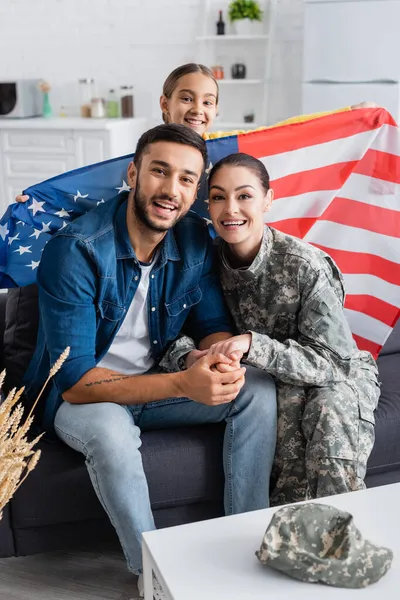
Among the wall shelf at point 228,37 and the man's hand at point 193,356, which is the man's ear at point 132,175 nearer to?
the man's hand at point 193,356

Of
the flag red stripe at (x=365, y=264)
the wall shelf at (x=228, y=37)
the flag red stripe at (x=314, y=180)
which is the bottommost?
the flag red stripe at (x=365, y=264)

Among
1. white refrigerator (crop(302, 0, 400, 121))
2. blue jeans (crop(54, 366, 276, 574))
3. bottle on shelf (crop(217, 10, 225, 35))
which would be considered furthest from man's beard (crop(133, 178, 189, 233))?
bottle on shelf (crop(217, 10, 225, 35))

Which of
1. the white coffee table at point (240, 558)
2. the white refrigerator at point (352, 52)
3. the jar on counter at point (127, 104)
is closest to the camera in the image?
the white coffee table at point (240, 558)

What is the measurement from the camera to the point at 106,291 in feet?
6.46

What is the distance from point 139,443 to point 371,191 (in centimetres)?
113

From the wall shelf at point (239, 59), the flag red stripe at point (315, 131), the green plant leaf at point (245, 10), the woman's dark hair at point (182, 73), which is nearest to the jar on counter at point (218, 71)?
the wall shelf at point (239, 59)

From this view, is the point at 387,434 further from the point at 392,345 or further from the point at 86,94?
the point at 86,94

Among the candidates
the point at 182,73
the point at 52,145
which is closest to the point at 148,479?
the point at 182,73

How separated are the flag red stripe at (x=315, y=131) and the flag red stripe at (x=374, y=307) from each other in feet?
1.70

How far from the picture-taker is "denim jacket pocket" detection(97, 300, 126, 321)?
1982 mm

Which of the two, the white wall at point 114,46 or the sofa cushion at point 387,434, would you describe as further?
the white wall at point 114,46

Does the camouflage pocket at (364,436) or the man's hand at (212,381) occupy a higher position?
the man's hand at (212,381)

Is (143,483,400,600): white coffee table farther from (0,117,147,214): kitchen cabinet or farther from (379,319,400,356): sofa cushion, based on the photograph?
(0,117,147,214): kitchen cabinet

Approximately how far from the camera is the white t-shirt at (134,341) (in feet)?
6.72
